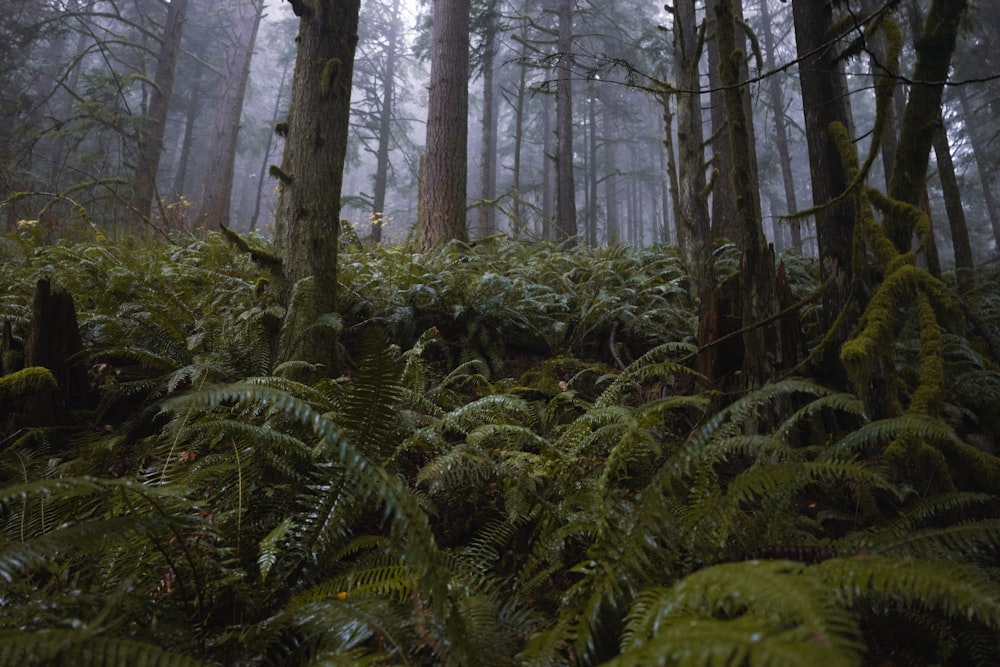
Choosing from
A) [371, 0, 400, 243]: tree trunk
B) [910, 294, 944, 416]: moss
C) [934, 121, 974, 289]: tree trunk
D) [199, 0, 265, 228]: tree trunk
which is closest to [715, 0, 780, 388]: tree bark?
[910, 294, 944, 416]: moss

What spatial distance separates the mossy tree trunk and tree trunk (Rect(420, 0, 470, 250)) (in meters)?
2.98

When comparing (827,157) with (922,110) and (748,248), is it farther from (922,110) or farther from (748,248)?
(748,248)

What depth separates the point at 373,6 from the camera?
25.7 metres

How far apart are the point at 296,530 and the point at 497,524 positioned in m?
0.78

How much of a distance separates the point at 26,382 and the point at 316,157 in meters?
2.04

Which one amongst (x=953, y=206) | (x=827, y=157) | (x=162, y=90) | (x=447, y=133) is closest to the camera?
(x=827, y=157)

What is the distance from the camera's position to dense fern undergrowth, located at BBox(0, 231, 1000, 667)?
42.2 inches

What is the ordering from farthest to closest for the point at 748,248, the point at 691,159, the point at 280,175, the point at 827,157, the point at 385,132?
the point at 385,132 → the point at 691,159 → the point at 280,175 → the point at 827,157 → the point at 748,248

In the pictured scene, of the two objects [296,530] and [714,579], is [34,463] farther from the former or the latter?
[714,579]

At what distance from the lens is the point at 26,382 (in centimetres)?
250

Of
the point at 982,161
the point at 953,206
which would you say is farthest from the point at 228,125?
the point at 982,161

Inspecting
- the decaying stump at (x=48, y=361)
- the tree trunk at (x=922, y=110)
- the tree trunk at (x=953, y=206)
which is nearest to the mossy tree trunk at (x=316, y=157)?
the decaying stump at (x=48, y=361)

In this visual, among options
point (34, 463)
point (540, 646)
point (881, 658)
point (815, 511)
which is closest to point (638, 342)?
point (815, 511)

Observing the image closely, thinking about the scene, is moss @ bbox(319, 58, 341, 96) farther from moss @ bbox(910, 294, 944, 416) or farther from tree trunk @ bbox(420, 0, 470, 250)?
moss @ bbox(910, 294, 944, 416)
